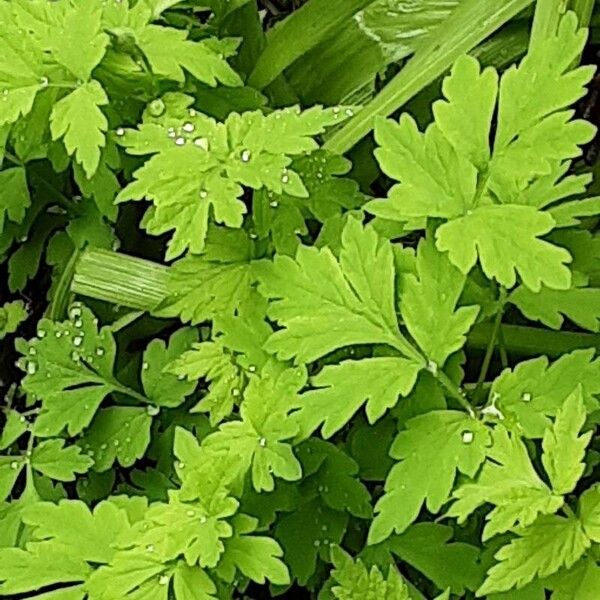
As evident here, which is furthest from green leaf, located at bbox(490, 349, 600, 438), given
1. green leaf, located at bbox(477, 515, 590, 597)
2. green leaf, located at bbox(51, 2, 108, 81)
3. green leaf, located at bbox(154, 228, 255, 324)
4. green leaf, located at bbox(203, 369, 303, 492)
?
green leaf, located at bbox(51, 2, 108, 81)

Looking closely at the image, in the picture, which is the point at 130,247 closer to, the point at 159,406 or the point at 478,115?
the point at 159,406

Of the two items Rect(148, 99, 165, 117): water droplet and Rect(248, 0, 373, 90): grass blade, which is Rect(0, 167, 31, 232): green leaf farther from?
Rect(248, 0, 373, 90): grass blade

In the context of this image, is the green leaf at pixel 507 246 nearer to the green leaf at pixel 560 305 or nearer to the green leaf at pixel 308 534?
the green leaf at pixel 560 305

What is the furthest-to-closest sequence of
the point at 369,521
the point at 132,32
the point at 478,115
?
the point at 132,32
the point at 369,521
the point at 478,115

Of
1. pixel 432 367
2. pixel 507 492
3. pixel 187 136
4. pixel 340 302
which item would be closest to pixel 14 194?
pixel 187 136

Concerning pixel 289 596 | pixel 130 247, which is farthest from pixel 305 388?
pixel 130 247

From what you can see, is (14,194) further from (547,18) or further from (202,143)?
(547,18)
